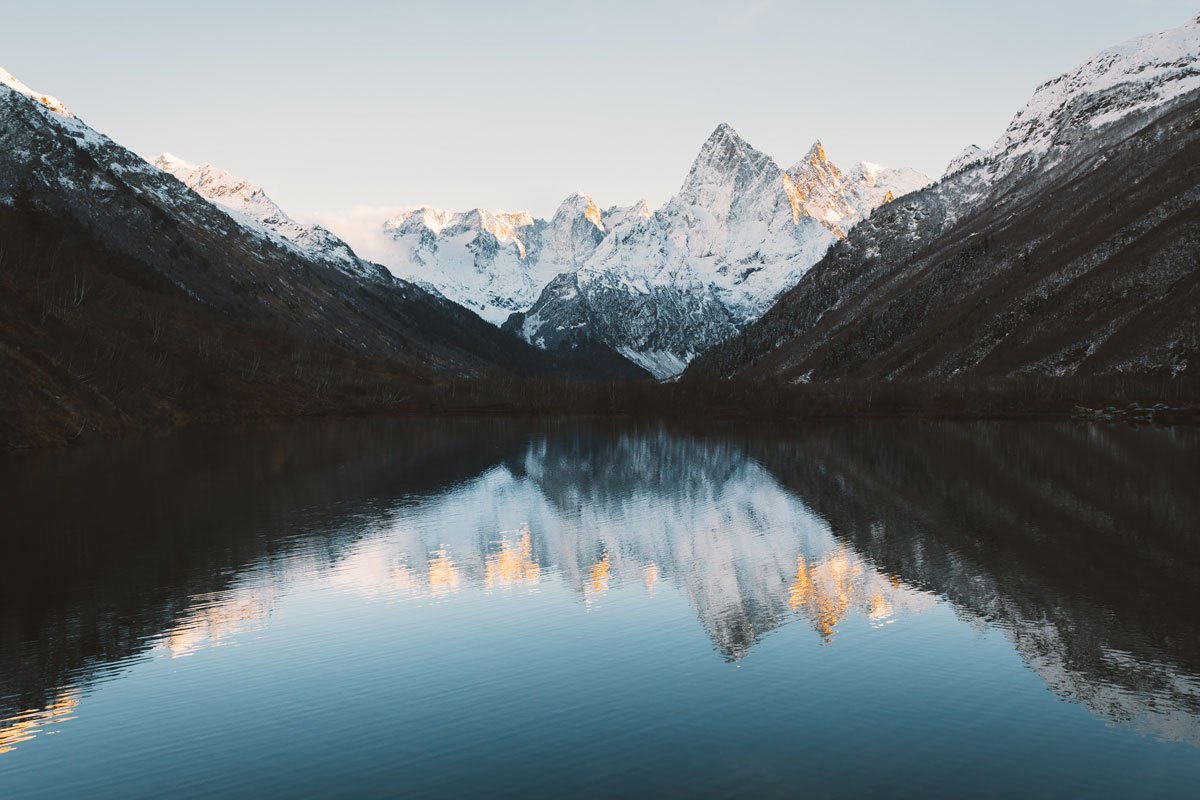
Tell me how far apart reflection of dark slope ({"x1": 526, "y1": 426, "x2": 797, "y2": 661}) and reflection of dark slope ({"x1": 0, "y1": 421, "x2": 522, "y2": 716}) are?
11924 millimetres

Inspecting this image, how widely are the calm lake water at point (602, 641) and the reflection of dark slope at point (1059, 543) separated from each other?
0.25 metres

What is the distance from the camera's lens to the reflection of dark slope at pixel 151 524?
3756 cm

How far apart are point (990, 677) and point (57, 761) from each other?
87.0ft

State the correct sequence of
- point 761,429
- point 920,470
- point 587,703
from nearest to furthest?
point 587,703 → point 920,470 → point 761,429

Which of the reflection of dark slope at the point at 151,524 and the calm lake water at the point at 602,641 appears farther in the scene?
the reflection of dark slope at the point at 151,524

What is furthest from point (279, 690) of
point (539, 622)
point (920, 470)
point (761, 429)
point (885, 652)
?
point (761, 429)

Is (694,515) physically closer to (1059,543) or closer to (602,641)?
(1059,543)

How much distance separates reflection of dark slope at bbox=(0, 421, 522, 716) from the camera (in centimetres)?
3756

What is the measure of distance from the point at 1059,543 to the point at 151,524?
52662mm

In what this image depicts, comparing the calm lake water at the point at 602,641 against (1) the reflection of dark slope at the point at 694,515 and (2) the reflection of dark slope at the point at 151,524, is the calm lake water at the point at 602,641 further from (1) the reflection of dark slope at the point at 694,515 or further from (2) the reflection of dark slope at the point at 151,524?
(1) the reflection of dark slope at the point at 694,515

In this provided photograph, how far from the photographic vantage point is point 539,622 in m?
41.4

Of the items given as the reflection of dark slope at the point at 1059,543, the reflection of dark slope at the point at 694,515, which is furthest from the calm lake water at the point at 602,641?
the reflection of dark slope at the point at 694,515

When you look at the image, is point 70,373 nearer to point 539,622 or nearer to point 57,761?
point 539,622

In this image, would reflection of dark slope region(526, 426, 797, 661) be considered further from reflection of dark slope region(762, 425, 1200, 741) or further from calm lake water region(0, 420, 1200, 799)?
reflection of dark slope region(762, 425, 1200, 741)
